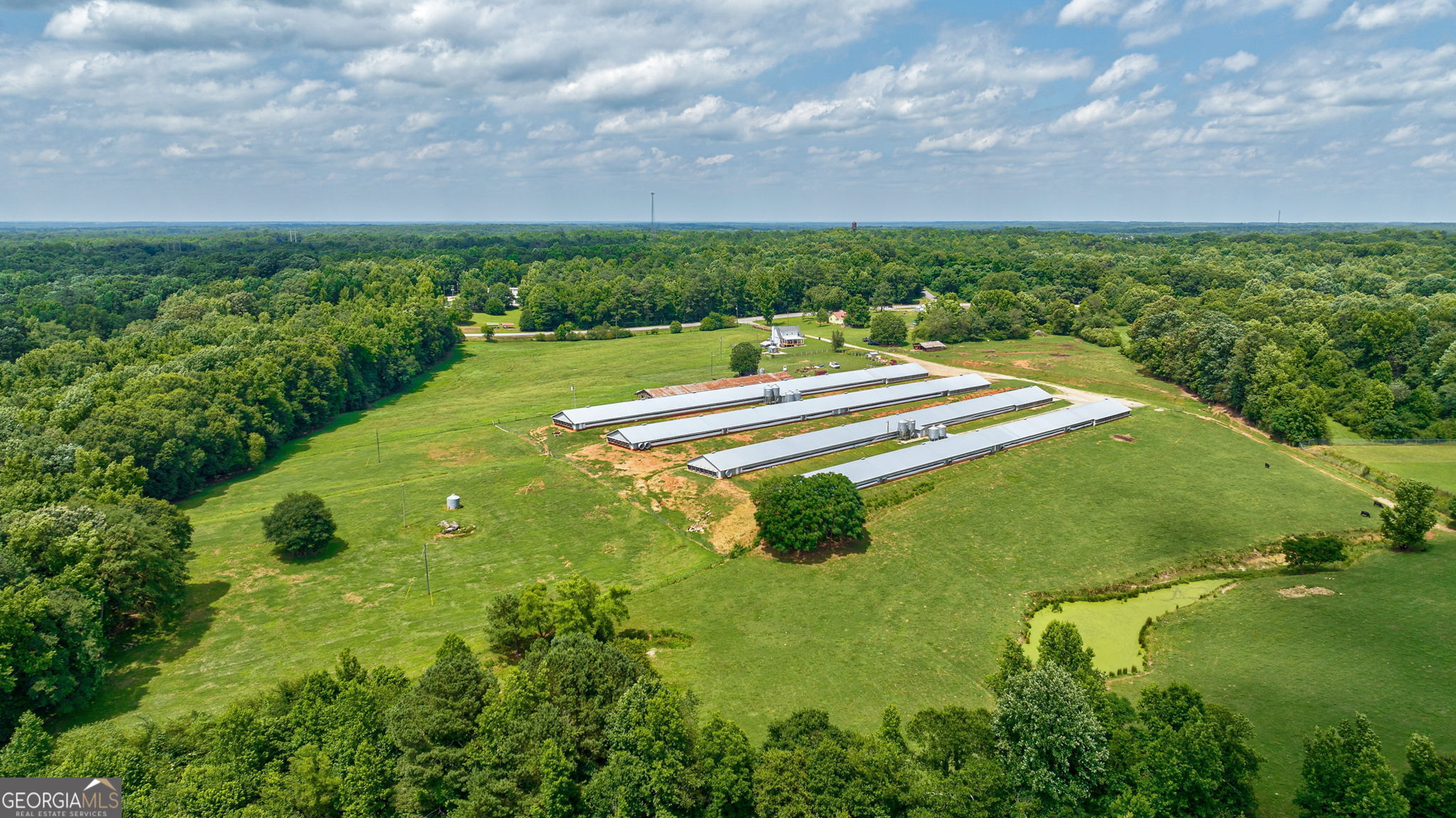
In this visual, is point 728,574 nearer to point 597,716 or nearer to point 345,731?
point 597,716

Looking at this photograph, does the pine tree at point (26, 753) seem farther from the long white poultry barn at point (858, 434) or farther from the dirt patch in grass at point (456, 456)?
the long white poultry barn at point (858, 434)

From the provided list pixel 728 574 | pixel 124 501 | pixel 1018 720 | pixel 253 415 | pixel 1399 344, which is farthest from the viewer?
pixel 1399 344

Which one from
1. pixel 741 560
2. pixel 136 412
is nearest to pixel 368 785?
pixel 741 560

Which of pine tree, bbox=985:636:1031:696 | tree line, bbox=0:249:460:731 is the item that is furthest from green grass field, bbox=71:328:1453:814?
pine tree, bbox=985:636:1031:696

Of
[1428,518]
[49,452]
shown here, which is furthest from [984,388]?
[49,452]

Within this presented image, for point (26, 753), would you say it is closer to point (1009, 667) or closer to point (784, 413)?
point (1009, 667)

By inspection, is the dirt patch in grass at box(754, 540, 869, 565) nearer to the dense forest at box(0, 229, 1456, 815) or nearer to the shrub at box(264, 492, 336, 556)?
the dense forest at box(0, 229, 1456, 815)

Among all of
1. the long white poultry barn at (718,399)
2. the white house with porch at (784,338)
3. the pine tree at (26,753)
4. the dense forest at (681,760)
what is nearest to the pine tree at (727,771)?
the dense forest at (681,760)
